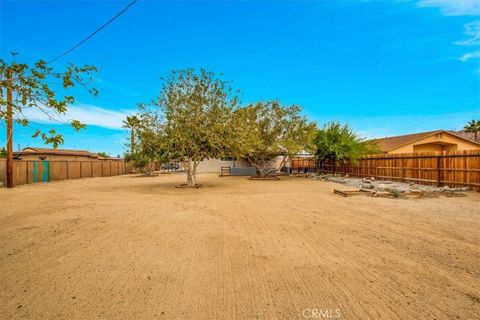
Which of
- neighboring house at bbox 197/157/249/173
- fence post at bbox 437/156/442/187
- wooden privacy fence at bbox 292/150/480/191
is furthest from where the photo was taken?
neighboring house at bbox 197/157/249/173

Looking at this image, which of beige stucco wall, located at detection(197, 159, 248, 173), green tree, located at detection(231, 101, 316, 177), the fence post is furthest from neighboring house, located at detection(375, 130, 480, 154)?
beige stucco wall, located at detection(197, 159, 248, 173)

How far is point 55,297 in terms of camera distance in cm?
317

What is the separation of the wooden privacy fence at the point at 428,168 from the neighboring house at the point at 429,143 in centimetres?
787

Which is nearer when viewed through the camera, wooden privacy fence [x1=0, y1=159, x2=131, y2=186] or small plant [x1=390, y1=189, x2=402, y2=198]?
small plant [x1=390, y1=189, x2=402, y2=198]

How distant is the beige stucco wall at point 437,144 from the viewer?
28.4 metres

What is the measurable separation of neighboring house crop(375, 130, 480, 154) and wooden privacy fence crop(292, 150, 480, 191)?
7866mm

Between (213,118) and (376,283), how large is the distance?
1387 cm

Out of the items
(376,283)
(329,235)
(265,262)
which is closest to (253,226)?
(329,235)

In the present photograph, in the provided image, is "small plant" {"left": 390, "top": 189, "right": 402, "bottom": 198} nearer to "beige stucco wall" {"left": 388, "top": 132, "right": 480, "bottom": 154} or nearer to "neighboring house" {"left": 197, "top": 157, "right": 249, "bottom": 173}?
"beige stucco wall" {"left": 388, "top": 132, "right": 480, "bottom": 154}

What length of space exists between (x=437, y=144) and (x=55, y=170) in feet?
131

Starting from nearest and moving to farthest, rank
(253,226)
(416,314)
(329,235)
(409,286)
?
Result: 1. (416,314)
2. (409,286)
3. (329,235)
4. (253,226)

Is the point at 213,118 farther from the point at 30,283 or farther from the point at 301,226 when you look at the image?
the point at 30,283

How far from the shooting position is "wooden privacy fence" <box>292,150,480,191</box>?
42.2ft

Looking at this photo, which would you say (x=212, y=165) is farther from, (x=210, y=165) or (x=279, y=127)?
(x=279, y=127)
